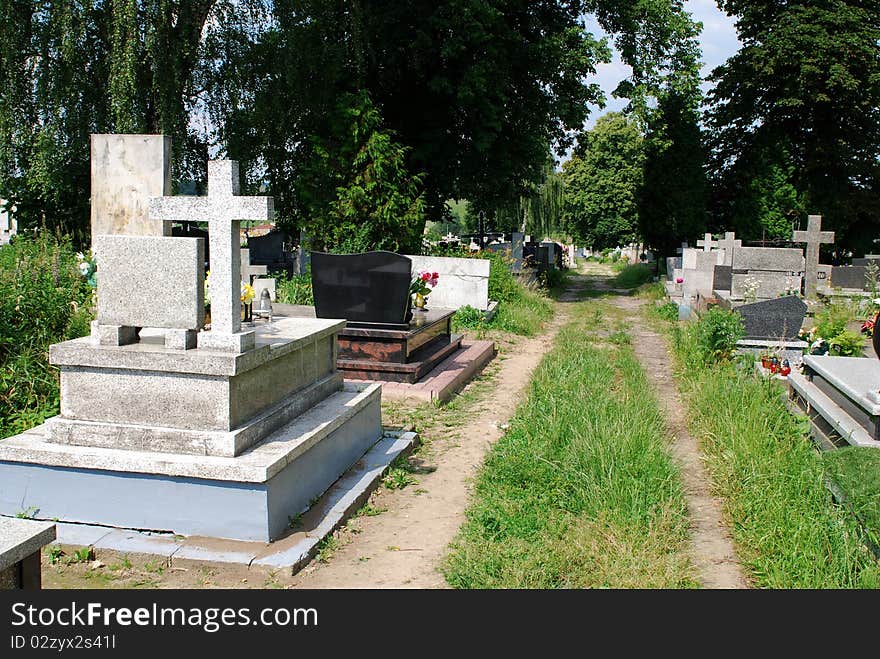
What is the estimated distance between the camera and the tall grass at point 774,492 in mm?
3840

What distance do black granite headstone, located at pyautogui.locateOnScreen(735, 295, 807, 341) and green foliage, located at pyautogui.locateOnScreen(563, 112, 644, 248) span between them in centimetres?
3638

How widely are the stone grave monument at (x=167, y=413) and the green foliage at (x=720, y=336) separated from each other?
6143 millimetres

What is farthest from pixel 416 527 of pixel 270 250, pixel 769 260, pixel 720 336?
pixel 270 250

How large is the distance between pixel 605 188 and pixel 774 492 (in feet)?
140

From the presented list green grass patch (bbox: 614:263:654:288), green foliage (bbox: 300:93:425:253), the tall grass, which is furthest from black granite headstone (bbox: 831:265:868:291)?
green grass patch (bbox: 614:263:654:288)

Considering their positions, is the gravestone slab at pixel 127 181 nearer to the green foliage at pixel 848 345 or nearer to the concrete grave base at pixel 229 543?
the concrete grave base at pixel 229 543

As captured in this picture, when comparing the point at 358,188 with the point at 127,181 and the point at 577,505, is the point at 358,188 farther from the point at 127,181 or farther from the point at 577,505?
the point at 577,505

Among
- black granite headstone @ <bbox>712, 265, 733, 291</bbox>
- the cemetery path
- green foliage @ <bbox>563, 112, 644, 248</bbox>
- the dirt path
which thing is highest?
green foliage @ <bbox>563, 112, 644, 248</bbox>

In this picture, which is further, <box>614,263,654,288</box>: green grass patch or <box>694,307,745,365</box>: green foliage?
<box>614,263,654,288</box>: green grass patch

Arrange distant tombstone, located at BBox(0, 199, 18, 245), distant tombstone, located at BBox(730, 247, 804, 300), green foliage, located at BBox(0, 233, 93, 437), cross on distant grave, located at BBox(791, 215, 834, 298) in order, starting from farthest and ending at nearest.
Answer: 1. distant tombstone, located at BBox(0, 199, 18, 245)
2. cross on distant grave, located at BBox(791, 215, 834, 298)
3. distant tombstone, located at BBox(730, 247, 804, 300)
4. green foliage, located at BBox(0, 233, 93, 437)

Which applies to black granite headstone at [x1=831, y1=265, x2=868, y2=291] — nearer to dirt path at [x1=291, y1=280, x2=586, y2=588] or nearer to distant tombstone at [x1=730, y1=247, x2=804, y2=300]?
distant tombstone at [x1=730, y1=247, x2=804, y2=300]

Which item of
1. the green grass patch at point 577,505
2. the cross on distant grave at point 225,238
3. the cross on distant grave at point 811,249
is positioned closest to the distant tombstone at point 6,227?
the green grass patch at point 577,505

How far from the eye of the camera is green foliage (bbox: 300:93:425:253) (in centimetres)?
1526

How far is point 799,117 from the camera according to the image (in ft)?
90.0
